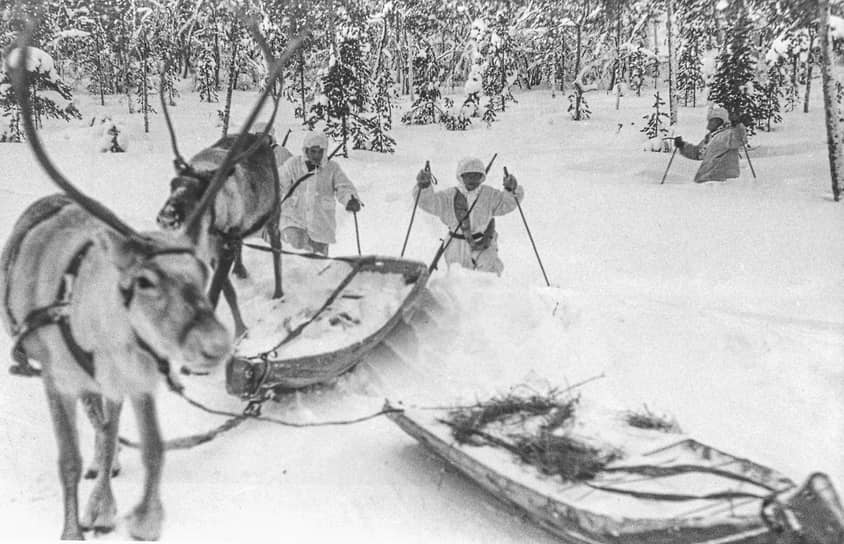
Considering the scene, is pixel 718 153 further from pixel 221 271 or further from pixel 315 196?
pixel 221 271

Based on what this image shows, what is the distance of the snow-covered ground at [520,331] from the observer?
5.48 feet

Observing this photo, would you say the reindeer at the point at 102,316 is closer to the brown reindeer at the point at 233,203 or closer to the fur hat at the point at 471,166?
the brown reindeer at the point at 233,203

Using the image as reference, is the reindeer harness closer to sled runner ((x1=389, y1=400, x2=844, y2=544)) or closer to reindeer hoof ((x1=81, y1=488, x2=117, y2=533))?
reindeer hoof ((x1=81, y1=488, x2=117, y2=533))

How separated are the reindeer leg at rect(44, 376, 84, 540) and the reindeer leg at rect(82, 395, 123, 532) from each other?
0.10 feet

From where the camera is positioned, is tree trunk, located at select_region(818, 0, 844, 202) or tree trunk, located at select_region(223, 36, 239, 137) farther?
Answer: tree trunk, located at select_region(818, 0, 844, 202)

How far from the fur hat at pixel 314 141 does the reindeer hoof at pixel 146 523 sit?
2032 mm

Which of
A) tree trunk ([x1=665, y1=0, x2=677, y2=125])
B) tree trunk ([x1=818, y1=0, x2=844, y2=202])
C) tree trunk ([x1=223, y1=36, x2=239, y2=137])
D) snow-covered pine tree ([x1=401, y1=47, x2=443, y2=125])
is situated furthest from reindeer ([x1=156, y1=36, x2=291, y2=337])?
tree trunk ([x1=818, y1=0, x2=844, y2=202])

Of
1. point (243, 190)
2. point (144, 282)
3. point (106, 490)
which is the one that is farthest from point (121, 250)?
point (243, 190)

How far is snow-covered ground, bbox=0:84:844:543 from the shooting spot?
1.67 metres

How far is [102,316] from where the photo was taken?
1327 mm

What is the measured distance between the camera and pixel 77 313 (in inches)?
53.8

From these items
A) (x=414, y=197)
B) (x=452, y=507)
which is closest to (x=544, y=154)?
(x=414, y=197)

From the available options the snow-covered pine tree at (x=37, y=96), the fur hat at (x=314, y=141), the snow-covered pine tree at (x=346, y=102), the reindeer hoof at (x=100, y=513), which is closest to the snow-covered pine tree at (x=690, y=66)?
the snow-covered pine tree at (x=346, y=102)

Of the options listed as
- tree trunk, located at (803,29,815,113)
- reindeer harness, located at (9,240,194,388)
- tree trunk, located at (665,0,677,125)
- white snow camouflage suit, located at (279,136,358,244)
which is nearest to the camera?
reindeer harness, located at (9,240,194,388)
